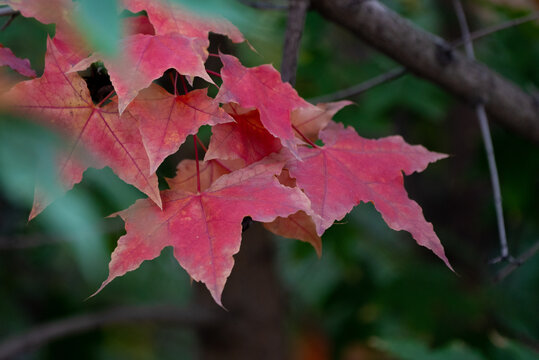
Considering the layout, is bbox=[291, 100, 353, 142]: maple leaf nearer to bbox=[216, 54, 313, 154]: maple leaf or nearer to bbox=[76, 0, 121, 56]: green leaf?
bbox=[216, 54, 313, 154]: maple leaf

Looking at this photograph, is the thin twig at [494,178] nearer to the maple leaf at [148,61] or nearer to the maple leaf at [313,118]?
the maple leaf at [313,118]

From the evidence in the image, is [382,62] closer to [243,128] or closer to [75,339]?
[243,128]

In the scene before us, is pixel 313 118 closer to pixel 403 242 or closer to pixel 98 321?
pixel 98 321

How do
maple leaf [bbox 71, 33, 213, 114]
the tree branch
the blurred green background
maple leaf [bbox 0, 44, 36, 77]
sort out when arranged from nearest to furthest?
maple leaf [bbox 71, 33, 213, 114] < maple leaf [bbox 0, 44, 36, 77] < the tree branch < the blurred green background

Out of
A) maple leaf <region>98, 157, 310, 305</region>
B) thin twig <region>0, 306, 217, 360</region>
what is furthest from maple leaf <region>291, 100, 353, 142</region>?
thin twig <region>0, 306, 217, 360</region>

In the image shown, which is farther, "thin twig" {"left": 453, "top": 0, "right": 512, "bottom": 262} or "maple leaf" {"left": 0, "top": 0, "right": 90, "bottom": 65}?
"thin twig" {"left": 453, "top": 0, "right": 512, "bottom": 262}

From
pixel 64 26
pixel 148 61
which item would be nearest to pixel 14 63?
pixel 64 26

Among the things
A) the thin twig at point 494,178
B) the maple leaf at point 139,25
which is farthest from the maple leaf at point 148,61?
the thin twig at point 494,178
